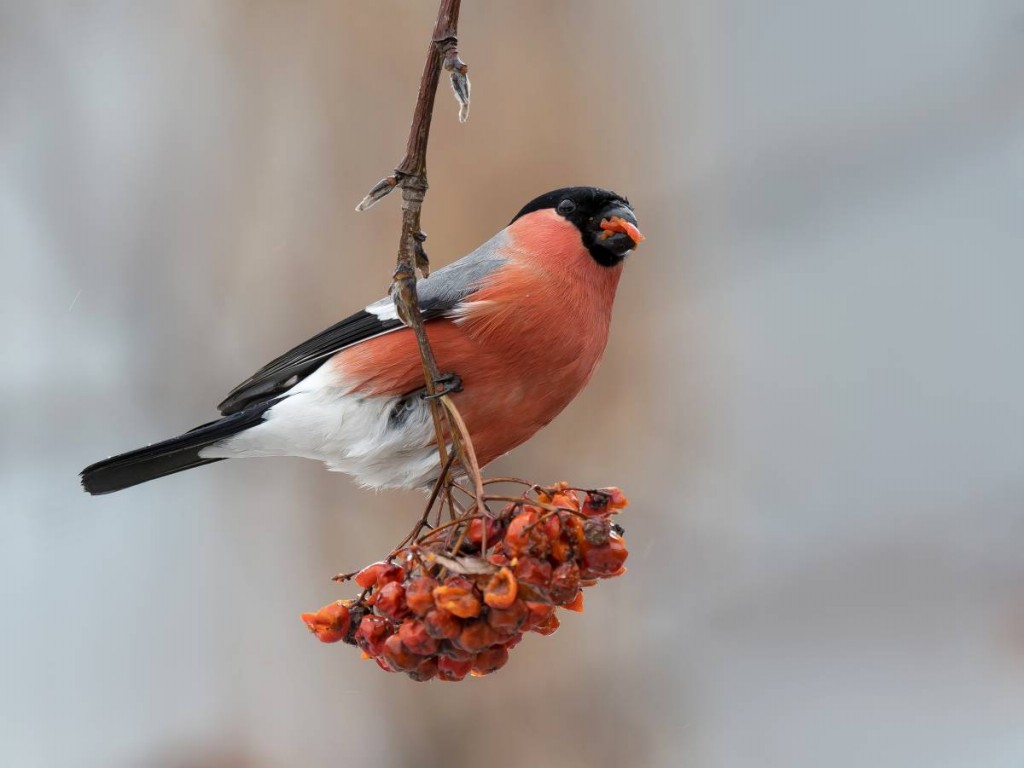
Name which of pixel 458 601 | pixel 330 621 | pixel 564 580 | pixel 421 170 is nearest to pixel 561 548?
pixel 564 580

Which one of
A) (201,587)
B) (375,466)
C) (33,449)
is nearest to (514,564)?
(375,466)

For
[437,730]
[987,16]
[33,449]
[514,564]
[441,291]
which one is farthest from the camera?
[437,730]

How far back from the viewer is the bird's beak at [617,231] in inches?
79.8

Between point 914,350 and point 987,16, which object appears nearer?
point 987,16

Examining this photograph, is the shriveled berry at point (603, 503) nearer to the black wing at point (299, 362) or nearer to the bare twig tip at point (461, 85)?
the bare twig tip at point (461, 85)

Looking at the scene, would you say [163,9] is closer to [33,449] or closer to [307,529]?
[33,449]

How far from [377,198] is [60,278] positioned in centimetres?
243

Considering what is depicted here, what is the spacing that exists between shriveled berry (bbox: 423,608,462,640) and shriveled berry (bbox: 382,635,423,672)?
6cm

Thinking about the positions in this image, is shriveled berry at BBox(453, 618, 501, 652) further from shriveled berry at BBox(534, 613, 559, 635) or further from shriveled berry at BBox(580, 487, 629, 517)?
shriveled berry at BBox(580, 487, 629, 517)

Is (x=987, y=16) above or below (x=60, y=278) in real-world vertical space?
below

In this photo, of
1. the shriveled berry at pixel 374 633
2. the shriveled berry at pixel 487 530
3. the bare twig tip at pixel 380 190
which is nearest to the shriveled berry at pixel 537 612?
the shriveled berry at pixel 487 530

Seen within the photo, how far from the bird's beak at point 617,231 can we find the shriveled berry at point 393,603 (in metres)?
0.90

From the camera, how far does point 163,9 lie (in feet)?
12.3

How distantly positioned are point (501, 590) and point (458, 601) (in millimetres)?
56
